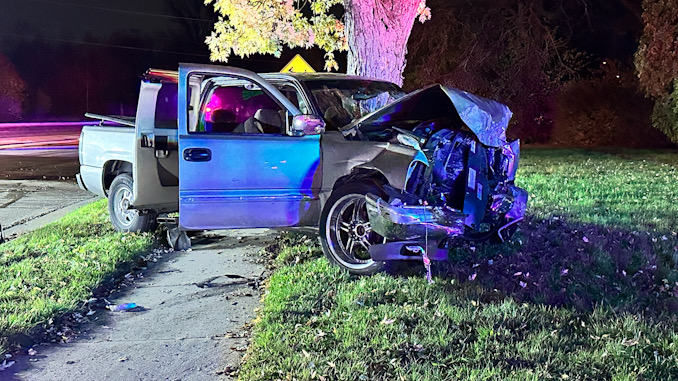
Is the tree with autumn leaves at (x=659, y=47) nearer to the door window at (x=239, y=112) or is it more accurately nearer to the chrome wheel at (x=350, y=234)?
the door window at (x=239, y=112)

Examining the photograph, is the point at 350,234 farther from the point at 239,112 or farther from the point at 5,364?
the point at 5,364

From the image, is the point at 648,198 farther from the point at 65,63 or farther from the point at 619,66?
the point at 65,63

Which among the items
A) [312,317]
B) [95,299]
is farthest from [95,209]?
[312,317]

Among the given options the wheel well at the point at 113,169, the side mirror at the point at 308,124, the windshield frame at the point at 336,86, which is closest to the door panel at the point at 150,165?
the wheel well at the point at 113,169

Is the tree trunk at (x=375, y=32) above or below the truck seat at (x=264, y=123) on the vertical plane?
above

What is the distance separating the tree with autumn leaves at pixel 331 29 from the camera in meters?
10.7

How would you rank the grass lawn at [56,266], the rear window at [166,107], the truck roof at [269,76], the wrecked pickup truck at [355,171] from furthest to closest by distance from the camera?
the rear window at [166,107] → the truck roof at [269,76] → the wrecked pickup truck at [355,171] → the grass lawn at [56,266]

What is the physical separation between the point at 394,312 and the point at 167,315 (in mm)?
1814

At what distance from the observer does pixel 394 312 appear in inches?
177

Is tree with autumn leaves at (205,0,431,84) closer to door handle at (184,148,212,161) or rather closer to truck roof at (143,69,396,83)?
truck roof at (143,69,396,83)

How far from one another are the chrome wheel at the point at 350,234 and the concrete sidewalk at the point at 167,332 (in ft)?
2.70

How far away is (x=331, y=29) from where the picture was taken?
13422 millimetres

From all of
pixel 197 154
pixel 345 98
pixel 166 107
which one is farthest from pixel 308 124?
pixel 166 107

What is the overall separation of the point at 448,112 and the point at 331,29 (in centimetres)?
788
